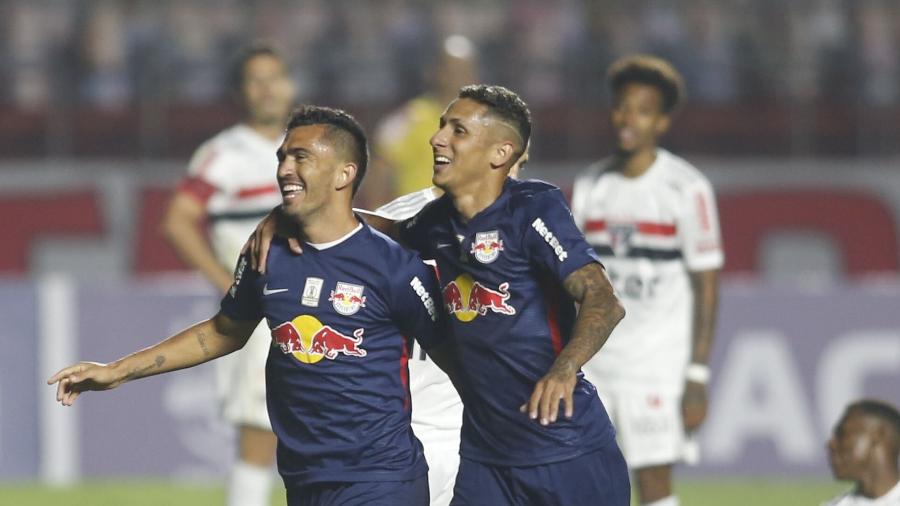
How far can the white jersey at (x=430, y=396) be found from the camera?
19.7 feet

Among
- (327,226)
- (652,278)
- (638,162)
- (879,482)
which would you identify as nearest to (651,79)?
(638,162)

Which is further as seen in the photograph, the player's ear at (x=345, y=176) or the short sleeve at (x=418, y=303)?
the player's ear at (x=345, y=176)

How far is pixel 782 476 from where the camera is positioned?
11492 mm

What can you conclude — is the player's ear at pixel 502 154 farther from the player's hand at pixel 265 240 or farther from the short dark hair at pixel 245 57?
the short dark hair at pixel 245 57

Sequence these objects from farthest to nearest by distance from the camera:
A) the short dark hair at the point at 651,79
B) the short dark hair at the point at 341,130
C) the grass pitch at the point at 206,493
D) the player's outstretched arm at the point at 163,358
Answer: the grass pitch at the point at 206,493, the short dark hair at the point at 651,79, the short dark hair at the point at 341,130, the player's outstretched arm at the point at 163,358

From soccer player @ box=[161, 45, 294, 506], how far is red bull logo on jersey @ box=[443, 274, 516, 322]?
107 inches

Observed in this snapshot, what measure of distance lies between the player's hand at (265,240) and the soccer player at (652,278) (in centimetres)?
227

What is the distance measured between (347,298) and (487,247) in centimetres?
46

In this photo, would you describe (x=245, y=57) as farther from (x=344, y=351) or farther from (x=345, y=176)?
(x=344, y=351)

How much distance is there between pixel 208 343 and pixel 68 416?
6146 mm

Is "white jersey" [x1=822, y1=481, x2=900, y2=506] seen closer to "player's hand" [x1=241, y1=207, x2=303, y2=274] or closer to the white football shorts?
"player's hand" [x1=241, y1=207, x2=303, y2=274]

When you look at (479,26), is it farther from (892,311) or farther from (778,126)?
(892,311)

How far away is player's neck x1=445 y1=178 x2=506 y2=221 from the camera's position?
5250 mm

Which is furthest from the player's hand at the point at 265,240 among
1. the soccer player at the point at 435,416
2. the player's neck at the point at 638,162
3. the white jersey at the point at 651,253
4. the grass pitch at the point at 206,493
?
the grass pitch at the point at 206,493
